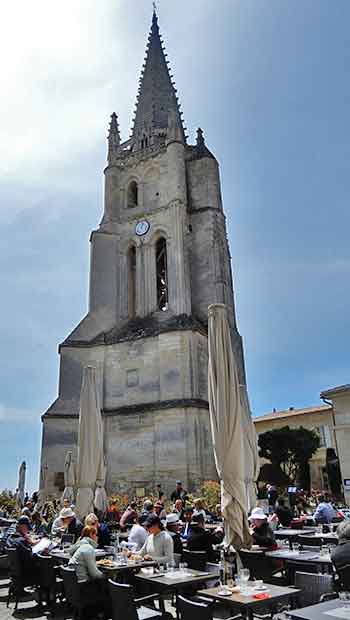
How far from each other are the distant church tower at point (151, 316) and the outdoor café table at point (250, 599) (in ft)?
56.5

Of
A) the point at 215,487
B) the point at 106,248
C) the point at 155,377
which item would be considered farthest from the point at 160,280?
the point at 215,487

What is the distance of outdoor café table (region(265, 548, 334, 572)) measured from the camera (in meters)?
6.10

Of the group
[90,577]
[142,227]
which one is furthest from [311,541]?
[142,227]

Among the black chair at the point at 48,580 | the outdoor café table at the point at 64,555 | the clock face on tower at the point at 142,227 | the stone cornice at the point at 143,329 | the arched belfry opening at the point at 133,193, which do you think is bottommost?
the black chair at the point at 48,580

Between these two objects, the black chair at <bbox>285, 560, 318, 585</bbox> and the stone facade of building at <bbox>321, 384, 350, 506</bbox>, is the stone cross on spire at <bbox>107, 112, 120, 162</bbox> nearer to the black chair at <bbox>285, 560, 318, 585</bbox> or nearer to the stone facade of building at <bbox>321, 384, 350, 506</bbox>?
the stone facade of building at <bbox>321, 384, 350, 506</bbox>

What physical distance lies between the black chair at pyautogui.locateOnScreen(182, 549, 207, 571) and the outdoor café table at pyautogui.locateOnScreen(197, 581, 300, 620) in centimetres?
172

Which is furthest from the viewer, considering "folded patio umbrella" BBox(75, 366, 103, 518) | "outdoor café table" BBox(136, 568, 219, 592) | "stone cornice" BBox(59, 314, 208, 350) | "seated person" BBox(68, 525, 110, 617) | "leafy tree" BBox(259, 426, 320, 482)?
"leafy tree" BBox(259, 426, 320, 482)

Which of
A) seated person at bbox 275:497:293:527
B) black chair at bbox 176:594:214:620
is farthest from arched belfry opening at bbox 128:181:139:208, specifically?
black chair at bbox 176:594:214:620

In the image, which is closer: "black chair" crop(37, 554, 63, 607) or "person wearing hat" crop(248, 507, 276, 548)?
"black chair" crop(37, 554, 63, 607)

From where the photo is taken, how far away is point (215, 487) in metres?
18.7

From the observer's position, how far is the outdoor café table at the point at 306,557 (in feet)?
20.0

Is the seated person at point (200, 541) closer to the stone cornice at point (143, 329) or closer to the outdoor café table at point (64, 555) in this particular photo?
the outdoor café table at point (64, 555)

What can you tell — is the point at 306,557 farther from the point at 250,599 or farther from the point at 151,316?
the point at 151,316

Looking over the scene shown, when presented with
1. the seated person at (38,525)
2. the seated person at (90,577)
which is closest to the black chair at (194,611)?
the seated person at (90,577)
